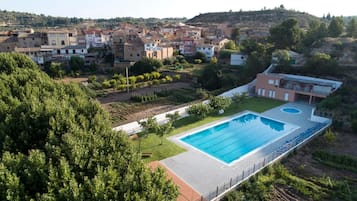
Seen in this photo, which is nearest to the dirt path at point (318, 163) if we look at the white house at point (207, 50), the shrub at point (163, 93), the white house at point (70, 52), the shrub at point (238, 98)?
the shrub at point (238, 98)

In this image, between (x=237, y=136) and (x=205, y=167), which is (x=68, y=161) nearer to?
(x=205, y=167)

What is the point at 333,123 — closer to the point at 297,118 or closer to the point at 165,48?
the point at 297,118

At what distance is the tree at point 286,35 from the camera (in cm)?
3966

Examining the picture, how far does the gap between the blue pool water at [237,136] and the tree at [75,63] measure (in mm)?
30445

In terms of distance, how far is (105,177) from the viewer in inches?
293

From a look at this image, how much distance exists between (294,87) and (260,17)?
3354 inches

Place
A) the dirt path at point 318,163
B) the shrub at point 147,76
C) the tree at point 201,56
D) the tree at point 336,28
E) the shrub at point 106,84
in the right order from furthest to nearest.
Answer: the tree at point 201,56
the tree at point 336,28
the shrub at point 147,76
the shrub at point 106,84
the dirt path at point 318,163

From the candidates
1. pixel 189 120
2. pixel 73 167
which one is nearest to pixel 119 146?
pixel 73 167

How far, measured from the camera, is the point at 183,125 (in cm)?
2134

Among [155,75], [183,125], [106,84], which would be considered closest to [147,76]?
[155,75]

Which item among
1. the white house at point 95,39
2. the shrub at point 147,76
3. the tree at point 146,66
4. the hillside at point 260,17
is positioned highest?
the hillside at point 260,17

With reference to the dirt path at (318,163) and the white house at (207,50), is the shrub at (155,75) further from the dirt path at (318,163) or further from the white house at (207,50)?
the dirt path at (318,163)

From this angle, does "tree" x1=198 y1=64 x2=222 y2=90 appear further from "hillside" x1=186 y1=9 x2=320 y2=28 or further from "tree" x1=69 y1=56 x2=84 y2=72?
"hillside" x1=186 y1=9 x2=320 y2=28

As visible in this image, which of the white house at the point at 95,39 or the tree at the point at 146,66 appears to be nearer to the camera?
the tree at the point at 146,66
